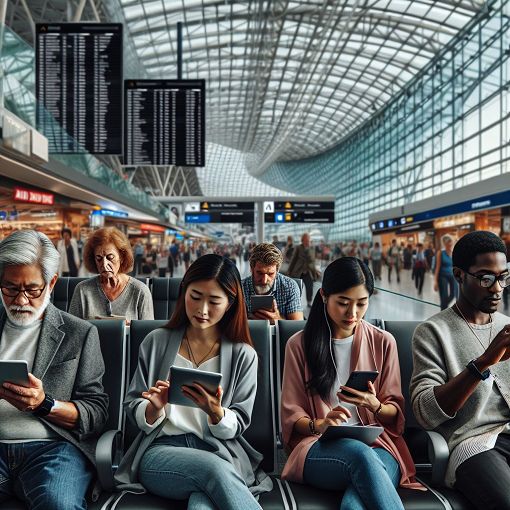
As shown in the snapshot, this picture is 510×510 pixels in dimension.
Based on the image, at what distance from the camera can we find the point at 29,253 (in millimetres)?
2271

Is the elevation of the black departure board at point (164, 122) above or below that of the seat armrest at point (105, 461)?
above

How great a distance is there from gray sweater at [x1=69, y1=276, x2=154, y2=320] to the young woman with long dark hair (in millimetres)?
1753

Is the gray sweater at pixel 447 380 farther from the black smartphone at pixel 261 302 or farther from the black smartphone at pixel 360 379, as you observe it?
the black smartphone at pixel 261 302

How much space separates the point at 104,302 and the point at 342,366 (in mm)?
2354

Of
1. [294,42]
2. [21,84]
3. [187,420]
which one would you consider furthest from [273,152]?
[187,420]

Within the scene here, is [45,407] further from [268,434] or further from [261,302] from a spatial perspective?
[261,302]

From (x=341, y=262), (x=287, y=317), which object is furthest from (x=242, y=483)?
(x=287, y=317)

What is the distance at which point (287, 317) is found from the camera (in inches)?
191

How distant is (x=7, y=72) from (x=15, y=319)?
8.32 m

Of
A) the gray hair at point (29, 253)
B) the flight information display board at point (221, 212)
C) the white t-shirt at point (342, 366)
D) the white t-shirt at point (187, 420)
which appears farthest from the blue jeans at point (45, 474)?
the flight information display board at point (221, 212)

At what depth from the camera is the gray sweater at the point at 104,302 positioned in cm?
418

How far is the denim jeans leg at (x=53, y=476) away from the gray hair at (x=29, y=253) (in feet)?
2.38

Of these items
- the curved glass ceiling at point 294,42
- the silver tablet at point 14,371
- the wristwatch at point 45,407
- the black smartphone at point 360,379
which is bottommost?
the wristwatch at point 45,407

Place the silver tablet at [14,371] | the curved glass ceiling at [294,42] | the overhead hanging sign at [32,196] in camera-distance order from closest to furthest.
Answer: the silver tablet at [14,371] → the overhead hanging sign at [32,196] → the curved glass ceiling at [294,42]
